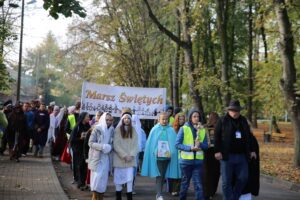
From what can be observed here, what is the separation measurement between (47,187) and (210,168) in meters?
3.49

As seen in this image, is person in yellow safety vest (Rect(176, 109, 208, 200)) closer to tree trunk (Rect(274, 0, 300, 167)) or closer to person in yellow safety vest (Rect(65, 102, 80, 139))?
person in yellow safety vest (Rect(65, 102, 80, 139))

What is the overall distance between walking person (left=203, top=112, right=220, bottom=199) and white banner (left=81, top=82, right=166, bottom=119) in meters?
4.34

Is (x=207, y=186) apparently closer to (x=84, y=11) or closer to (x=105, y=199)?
(x=105, y=199)

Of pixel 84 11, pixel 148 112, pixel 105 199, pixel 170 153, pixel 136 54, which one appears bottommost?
pixel 105 199

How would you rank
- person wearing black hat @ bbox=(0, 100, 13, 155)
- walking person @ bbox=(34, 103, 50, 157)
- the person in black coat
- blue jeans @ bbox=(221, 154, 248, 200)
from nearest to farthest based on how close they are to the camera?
blue jeans @ bbox=(221, 154, 248, 200) → the person in black coat → person wearing black hat @ bbox=(0, 100, 13, 155) → walking person @ bbox=(34, 103, 50, 157)

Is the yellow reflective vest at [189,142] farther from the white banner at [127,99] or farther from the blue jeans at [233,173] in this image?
the white banner at [127,99]

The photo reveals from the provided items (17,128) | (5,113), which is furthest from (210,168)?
(5,113)

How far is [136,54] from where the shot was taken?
35.1m

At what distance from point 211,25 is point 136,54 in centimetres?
575

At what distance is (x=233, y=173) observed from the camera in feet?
27.1

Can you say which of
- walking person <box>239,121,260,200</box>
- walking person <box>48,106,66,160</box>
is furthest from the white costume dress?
walking person <box>48,106,66,160</box>

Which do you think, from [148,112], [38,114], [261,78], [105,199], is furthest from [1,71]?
[261,78]

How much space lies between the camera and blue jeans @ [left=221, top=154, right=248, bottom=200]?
26.7ft

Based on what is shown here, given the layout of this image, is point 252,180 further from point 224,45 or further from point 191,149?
point 224,45
